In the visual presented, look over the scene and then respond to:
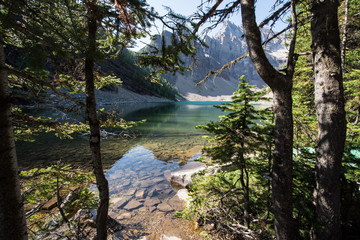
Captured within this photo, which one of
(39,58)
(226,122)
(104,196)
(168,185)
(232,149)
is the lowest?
(168,185)

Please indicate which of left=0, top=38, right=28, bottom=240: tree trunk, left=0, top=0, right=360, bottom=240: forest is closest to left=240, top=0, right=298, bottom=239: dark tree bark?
left=0, top=0, right=360, bottom=240: forest

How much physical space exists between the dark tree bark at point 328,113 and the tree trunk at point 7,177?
5.10 meters

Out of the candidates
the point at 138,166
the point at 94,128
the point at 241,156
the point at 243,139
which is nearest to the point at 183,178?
the point at 138,166

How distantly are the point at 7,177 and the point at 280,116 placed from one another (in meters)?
4.22

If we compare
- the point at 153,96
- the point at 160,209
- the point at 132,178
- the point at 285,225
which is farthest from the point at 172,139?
the point at 153,96

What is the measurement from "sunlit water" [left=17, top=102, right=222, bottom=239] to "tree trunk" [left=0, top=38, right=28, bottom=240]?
60cm

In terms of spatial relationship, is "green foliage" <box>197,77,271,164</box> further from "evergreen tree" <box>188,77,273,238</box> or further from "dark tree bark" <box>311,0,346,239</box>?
"dark tree bark" <box>311,0,346,239</box>

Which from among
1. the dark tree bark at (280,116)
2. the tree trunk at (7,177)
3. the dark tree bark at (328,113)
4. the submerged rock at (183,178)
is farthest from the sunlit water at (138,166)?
the dark tree bark at (328,113)

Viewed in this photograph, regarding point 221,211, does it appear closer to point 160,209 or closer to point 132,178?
point 160,209

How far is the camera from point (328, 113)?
10.3 ft

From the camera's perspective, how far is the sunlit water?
671cm

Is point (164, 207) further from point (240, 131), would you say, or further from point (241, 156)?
point (240, 131)

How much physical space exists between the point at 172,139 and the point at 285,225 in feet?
55.4

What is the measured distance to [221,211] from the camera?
168 inches
